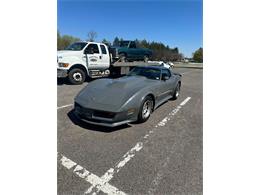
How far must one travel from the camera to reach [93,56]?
8977 mm

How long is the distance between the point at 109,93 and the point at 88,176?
1.91m

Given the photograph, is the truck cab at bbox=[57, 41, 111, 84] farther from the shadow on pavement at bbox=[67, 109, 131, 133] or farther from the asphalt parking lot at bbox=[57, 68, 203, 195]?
the shadow on pavement at bbox=[67, 109, 131, 133]

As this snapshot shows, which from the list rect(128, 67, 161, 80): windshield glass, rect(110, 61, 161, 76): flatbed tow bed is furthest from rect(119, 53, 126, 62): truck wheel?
rect(128, 67, 161, 80): windshield glass

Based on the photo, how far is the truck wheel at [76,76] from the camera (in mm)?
8495

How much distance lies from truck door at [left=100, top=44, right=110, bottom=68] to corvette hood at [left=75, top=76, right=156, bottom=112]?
5.13 metres

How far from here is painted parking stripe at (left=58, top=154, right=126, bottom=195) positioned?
6.69 ft

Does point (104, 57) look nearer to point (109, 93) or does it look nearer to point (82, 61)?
point (82, 61)

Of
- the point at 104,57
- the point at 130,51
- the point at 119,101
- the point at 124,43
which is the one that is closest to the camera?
the point at 119,101

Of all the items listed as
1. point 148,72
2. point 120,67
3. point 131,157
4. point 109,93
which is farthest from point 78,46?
point 131,157
